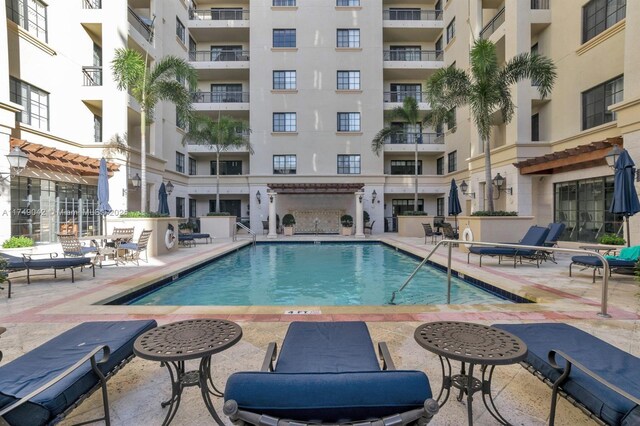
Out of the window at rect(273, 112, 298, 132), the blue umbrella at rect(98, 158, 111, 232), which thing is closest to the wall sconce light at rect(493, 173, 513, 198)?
the window at rect(273, 112, 298, 132)

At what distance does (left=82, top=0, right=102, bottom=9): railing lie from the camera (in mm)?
15258

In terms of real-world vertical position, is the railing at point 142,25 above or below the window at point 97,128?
above

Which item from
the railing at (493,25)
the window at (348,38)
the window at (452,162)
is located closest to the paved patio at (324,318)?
the railing at (493,25)

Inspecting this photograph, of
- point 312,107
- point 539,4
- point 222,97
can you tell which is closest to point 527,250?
point 539,4

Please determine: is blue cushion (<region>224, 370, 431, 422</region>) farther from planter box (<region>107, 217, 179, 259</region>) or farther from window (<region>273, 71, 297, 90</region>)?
window (<region>273, 71, 297, 90</region>)

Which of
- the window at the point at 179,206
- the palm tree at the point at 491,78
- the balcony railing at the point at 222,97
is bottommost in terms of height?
the window at the point at 179,206

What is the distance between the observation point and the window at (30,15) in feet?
38.1

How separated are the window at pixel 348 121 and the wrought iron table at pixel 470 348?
2325cm

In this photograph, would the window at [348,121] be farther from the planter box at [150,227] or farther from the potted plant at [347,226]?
the planter box at [150,227]

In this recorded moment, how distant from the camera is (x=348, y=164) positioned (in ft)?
81.1

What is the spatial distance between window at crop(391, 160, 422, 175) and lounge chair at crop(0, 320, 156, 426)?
83.0 ft

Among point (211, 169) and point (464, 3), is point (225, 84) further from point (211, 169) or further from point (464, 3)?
point (464, 3)

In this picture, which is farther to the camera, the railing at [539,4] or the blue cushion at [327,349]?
the railing at [539,4]

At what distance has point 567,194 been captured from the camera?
1421 cm
